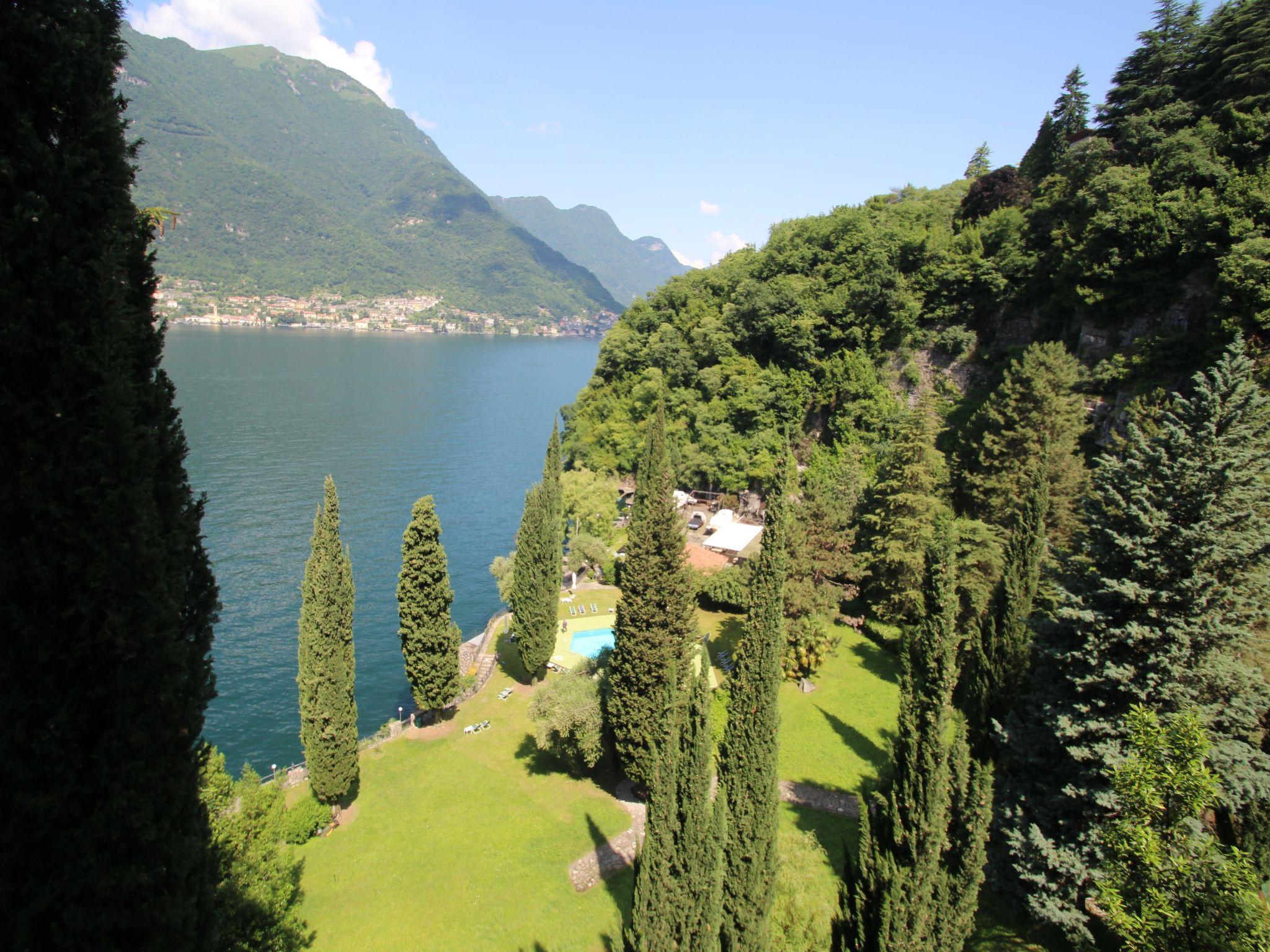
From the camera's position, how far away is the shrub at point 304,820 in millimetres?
16766

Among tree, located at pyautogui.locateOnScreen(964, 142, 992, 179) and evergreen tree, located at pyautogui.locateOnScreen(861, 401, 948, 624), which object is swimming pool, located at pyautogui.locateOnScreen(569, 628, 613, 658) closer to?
evergreen tree, located at pyautogui.locateOnScreen(861, 401, 948, 624)

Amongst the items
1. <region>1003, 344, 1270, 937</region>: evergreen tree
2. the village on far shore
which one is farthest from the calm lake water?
the village on far shore

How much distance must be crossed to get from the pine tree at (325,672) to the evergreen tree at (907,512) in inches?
806

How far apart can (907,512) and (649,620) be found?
14739 mm

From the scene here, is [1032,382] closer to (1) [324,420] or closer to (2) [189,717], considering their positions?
(2) [189,717]

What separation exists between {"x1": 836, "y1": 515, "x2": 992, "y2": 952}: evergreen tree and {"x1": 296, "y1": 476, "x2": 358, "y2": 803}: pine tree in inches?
531

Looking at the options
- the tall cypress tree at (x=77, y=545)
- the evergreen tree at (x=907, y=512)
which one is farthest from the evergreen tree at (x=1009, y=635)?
the tall cypress tree at (x=77, y=545)

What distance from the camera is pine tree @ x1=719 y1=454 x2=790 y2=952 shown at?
11.6 metres

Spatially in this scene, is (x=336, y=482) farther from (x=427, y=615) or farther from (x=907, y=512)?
(x=907, y=512)

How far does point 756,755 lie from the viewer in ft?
40.8

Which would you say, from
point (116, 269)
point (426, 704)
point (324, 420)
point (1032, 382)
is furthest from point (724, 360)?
point (324, 420)

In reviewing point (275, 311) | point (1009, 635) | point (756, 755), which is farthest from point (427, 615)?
point (275, 311)

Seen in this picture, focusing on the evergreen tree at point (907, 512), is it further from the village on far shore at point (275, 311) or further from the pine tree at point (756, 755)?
the village on far shore at point (275, 311)

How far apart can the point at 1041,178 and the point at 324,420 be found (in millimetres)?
70851
